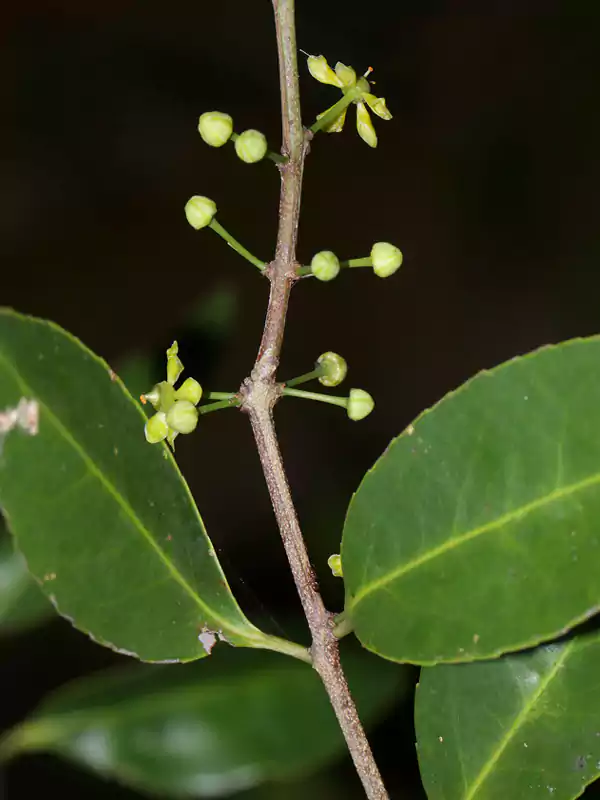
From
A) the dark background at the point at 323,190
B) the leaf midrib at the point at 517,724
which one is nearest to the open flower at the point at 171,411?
the leaf midrib at the point at 517,724

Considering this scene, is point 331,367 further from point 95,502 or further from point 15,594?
point 15,594

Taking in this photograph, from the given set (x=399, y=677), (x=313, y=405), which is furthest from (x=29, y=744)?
(x=313, y=405)

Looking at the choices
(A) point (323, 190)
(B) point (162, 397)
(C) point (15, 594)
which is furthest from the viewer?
(A) point (323, 190)

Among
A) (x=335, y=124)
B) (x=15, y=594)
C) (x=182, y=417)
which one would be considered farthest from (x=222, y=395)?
(x=15, y=594)

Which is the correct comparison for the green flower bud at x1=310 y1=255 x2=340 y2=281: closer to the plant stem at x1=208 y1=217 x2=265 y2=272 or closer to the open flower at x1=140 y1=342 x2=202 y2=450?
the plant stem at x1=208 y1=217 x2=265 y2=272

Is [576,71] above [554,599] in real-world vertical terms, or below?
above

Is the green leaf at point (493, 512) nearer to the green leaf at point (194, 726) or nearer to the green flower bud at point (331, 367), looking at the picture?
the green flower bud at point (331, 367)

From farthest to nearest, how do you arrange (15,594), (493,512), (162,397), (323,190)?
(323,190)
(15,594)
(162,397)
(493,512)

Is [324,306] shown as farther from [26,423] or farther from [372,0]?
→ [26,423]
